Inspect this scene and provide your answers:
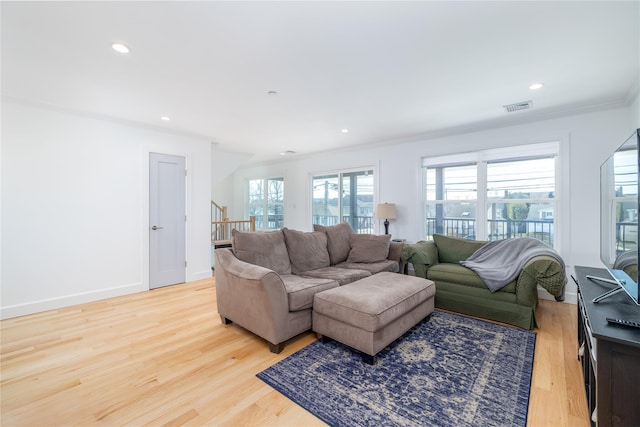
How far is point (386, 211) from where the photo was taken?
4715 millimetres

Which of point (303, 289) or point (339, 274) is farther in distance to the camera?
point (339, 274)

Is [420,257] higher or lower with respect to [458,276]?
higher

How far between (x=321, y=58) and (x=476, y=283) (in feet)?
9.01

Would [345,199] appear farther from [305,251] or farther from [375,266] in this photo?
[305,251]

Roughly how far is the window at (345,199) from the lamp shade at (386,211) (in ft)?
1.73

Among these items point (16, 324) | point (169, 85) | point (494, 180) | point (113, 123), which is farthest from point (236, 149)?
point (494, 180)

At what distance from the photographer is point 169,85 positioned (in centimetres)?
268

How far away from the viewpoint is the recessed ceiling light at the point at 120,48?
2.02 metres

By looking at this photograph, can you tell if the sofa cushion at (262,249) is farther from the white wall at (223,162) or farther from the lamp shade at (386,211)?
the white wall at (223,162)

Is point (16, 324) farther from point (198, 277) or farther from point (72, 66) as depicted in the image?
point (72, 66)

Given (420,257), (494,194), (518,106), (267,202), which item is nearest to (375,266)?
(420,257)

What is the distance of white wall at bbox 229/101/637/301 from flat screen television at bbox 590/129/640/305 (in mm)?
1586

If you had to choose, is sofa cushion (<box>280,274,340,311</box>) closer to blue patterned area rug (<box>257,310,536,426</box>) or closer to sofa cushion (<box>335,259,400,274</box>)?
blue patterned area rug (<box>257,310,536,426</box>)

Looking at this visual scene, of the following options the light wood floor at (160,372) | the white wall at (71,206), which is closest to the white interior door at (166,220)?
the white wall at (71,206)
